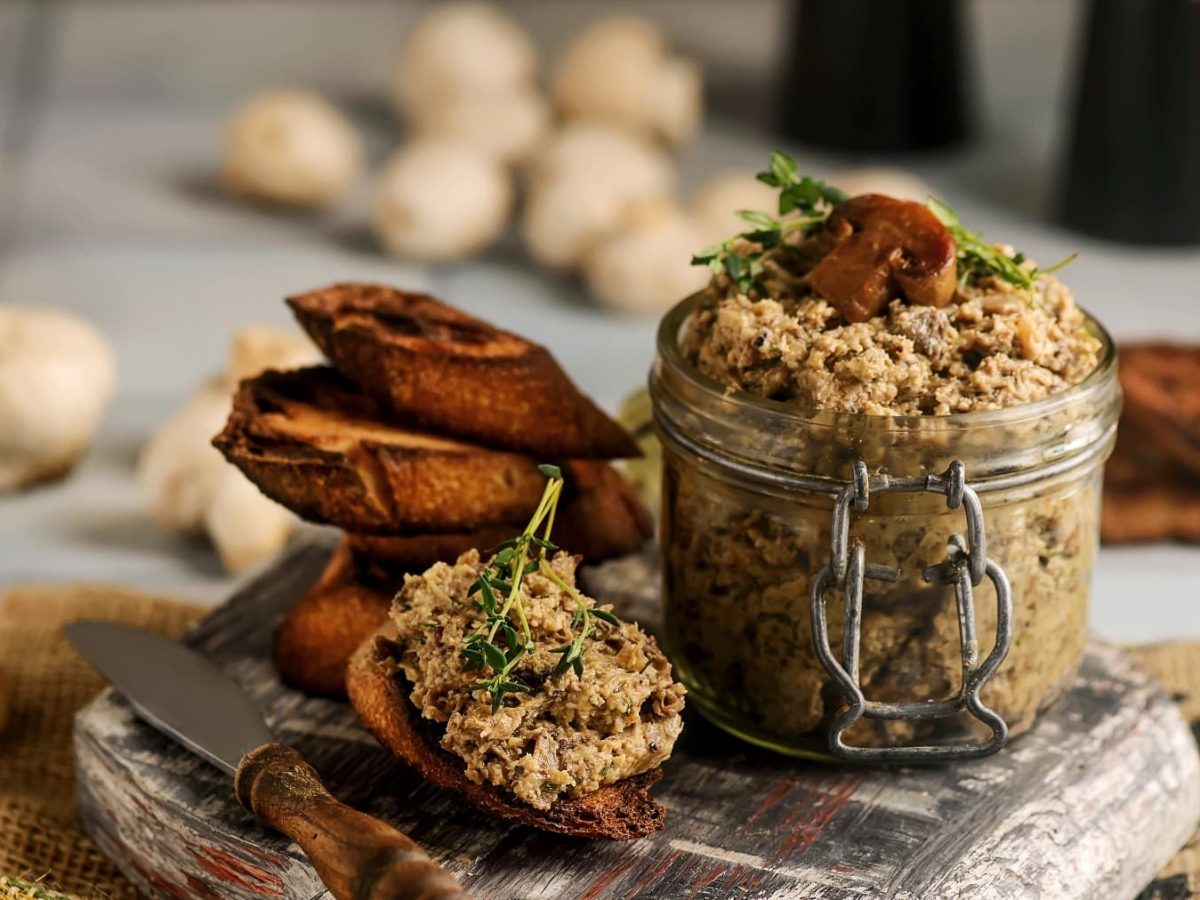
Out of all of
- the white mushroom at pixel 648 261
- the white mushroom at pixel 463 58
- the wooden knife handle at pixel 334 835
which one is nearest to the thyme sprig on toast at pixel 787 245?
the wooden knife handle at pixel 334 835

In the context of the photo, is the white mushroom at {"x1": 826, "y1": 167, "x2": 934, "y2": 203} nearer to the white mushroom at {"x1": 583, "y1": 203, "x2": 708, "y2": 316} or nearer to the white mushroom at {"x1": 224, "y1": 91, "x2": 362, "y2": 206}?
the white mushroom at {"x1": 583, "y1": 203, "x2": 708, "y2": 316}

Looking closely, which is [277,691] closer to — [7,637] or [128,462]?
[7,637]

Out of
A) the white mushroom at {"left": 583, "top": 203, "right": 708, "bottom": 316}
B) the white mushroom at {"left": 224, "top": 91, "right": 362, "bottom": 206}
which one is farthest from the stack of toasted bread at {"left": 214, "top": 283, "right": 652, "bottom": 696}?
the white mushroom at {"left": 224, "top": 91, "right": 362, "bottom": 206}

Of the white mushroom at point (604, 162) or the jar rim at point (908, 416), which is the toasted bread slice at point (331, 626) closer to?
the jar rim at point (908, 416)

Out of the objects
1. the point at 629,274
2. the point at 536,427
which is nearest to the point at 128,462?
the point at 629,274

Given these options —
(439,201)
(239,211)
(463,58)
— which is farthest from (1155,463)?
(239,211)
